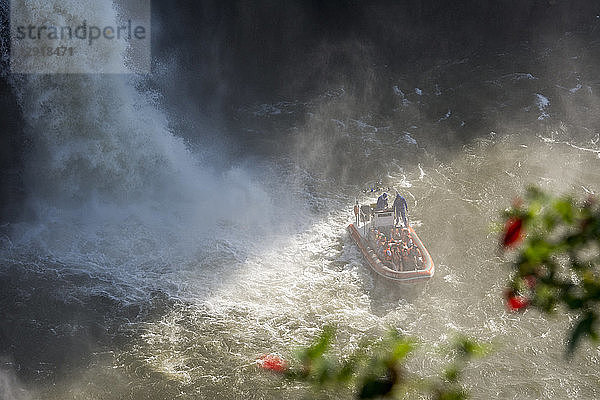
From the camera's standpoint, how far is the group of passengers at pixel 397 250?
565 inches

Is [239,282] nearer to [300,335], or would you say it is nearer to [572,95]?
[300,335]

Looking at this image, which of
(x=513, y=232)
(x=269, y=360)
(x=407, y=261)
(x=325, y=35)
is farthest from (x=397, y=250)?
(x=325, y=35)

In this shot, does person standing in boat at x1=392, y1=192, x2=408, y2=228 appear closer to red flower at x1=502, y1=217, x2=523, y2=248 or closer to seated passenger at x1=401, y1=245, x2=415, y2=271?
seated passenger at x1=401, y1=245, x2=415, y2=271

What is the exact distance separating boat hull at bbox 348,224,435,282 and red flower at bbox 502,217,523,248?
11.6 meters

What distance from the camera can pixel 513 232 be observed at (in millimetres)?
2520

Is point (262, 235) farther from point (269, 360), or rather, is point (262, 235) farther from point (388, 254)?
point (269, 360)

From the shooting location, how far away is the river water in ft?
38.8

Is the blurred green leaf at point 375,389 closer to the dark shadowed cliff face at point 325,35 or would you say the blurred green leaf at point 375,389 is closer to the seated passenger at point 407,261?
the seated passenger at point 407,261

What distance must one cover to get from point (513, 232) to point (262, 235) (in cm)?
1400

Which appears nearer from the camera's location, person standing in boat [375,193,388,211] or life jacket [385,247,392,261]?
life jacket [385,247,392,261]

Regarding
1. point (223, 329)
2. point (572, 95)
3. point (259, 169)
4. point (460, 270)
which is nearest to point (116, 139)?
point (259, 169)

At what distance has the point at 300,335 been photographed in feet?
41.3

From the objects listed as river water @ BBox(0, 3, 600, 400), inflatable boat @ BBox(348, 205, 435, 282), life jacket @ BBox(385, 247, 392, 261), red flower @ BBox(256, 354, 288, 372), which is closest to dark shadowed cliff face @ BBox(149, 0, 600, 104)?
river water @ BBox(0, 3, 600, 400)

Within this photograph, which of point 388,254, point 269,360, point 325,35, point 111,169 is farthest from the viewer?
point 325,35
